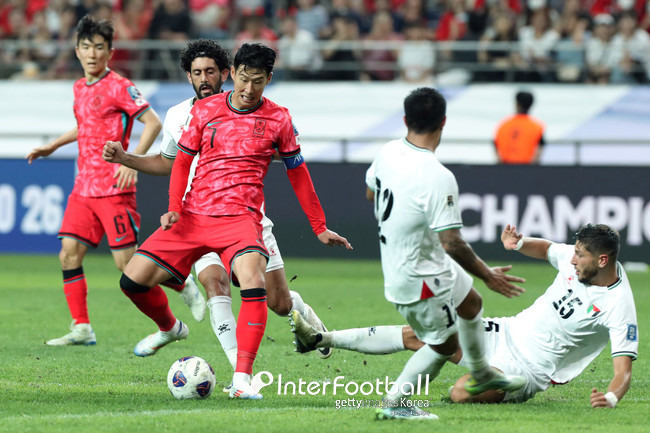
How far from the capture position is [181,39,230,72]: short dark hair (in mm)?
6996

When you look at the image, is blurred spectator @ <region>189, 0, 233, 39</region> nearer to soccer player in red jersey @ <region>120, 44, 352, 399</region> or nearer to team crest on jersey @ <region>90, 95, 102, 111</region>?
team crest on jersey @ <region>90, 95, 102, 111</region>

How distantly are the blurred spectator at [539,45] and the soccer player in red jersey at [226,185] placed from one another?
11764 mm

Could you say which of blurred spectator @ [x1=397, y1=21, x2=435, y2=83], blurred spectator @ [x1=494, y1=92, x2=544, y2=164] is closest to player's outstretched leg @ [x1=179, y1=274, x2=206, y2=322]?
blurred spectator @ [x1=494, y1=92, x2=544, y2=164]

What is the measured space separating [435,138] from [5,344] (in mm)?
4375

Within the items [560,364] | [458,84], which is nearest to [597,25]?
[458,84]

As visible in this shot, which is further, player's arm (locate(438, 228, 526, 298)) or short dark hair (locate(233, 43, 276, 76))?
short dark hair (locate(233, 43, 276, 76))

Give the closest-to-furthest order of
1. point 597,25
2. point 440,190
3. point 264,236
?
point 440,190, point 264,236, point 597,25

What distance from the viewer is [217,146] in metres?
6.28

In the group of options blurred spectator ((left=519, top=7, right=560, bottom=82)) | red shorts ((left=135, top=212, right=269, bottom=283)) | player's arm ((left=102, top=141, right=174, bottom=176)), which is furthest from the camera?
blurred spectator ((left=519, top=7, right=560, bottom=82))

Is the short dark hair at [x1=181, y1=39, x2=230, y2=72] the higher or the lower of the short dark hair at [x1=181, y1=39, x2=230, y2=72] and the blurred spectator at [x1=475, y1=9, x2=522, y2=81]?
the lower

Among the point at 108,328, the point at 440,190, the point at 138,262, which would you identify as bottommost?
the point at 108,328

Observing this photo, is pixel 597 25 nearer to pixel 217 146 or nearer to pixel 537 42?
pixel 537 42

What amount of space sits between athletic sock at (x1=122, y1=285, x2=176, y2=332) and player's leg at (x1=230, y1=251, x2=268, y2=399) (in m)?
0.76

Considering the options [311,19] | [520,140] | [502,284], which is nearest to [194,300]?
[502,284]
